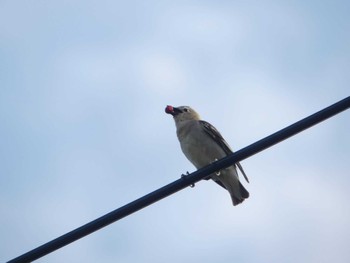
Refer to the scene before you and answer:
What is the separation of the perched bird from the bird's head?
0.78 metres

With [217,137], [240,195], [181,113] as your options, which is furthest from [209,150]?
[181,113]

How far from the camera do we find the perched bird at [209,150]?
9.83 metres

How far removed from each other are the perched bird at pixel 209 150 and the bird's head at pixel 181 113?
78cm

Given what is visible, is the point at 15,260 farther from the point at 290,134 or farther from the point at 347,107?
the point at 347,107

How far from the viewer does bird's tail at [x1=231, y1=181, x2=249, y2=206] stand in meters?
10.1

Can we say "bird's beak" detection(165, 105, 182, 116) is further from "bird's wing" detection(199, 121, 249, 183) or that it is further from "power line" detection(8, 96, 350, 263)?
"power line" detection(8, 96, 350, 263)

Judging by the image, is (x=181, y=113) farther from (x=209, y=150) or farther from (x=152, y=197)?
(x=152, y=197)

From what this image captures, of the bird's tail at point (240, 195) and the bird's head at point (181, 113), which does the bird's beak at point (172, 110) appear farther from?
the bird's tail at point (240, 195)

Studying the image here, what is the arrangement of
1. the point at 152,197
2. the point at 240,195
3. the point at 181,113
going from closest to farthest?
the point at 152,197 → the point at 240,195 → the point at 181,113

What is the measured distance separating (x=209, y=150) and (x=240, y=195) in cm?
102

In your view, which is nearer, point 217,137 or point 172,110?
point 217,137

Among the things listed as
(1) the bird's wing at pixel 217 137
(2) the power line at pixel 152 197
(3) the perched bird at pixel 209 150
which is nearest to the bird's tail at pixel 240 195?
(3) the perched bird at pixel 209 150

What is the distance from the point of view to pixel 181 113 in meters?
11.5

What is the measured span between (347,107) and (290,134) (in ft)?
1.69
